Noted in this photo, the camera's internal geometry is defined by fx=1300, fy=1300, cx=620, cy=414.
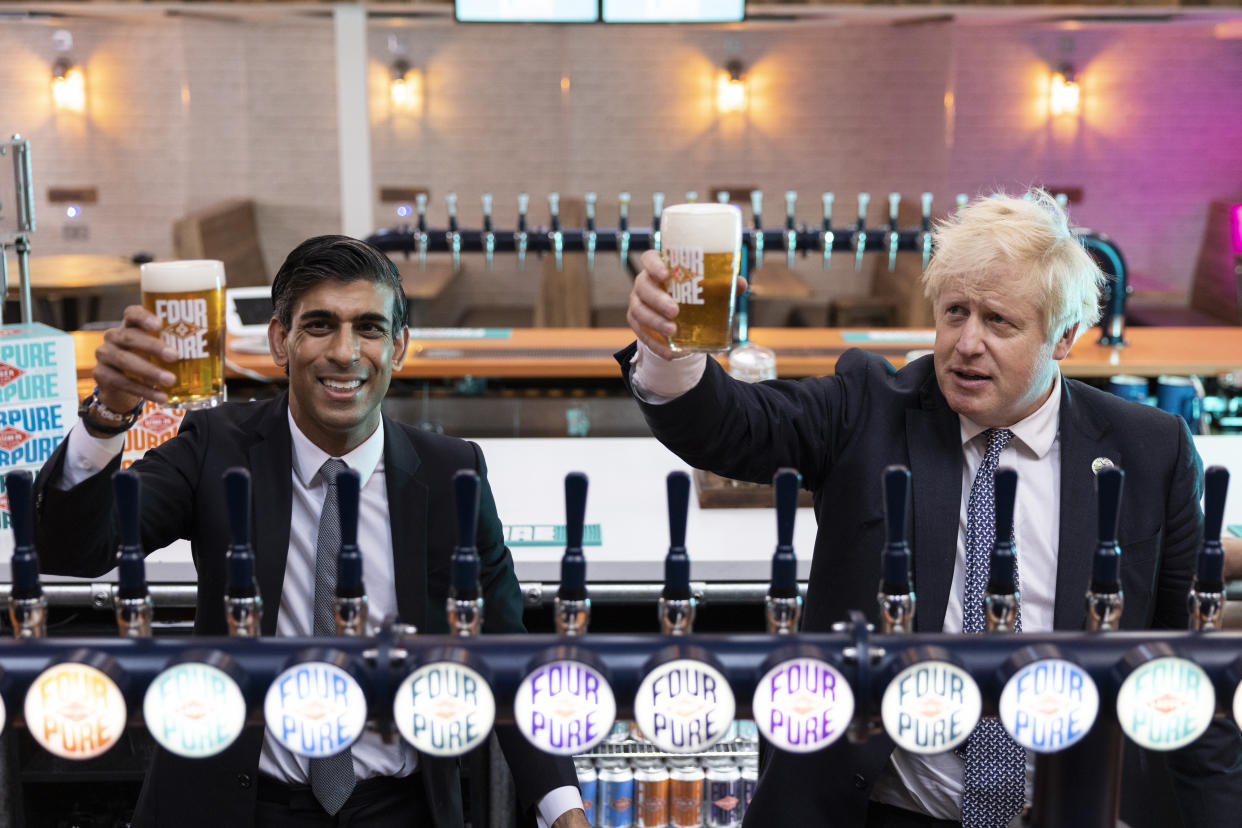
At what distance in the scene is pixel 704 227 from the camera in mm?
1389

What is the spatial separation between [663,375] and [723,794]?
3.45 feet

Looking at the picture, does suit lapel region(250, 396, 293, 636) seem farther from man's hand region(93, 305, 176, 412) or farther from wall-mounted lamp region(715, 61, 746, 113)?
wall-mounted lamp region(715, 61, 746, 113)

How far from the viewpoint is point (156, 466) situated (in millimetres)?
1774

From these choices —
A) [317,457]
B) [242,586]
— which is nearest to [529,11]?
[317,457]

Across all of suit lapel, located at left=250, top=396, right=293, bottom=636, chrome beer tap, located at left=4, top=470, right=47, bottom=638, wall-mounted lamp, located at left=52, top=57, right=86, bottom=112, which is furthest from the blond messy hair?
wall-mounted lamp, located at left=52, top=57, right=86, bottom=112

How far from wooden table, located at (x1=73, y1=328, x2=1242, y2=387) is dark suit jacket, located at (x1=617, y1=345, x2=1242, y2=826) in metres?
2.89

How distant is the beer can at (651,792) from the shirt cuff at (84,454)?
3.89ft

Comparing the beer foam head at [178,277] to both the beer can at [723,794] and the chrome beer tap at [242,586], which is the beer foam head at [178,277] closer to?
the chrome beer tap at [242,586]

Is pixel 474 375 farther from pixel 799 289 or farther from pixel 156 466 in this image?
pixel 799 289

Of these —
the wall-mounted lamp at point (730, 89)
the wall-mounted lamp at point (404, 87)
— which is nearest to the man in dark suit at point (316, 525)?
the wall-mounted lamp at point (404, 87)

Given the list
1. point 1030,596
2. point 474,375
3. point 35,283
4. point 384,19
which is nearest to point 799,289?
point 384,19

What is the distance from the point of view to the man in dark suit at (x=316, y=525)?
67.0 inches

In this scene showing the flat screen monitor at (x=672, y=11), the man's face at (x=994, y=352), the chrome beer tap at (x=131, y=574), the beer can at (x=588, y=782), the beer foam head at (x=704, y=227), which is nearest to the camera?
the chrome beer tap at (x=131, y=574)

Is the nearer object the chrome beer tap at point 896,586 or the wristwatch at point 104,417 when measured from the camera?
the chrome beer tap at point 896,586
